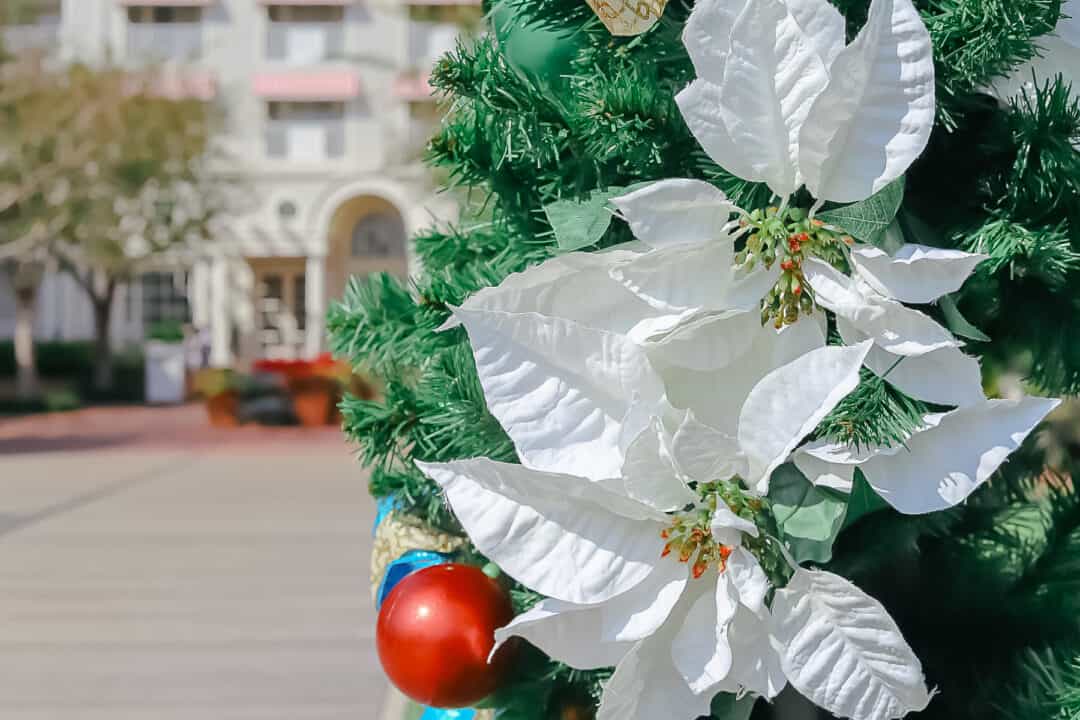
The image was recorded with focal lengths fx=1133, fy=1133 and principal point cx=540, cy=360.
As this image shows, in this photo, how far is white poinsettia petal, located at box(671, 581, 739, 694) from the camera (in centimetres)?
76

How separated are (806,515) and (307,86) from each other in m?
21.3

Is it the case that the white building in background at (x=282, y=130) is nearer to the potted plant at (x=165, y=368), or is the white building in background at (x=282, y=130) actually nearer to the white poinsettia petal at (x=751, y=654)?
the potted plant at (x=165, y=368)

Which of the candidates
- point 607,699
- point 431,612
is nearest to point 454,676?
point 431,612

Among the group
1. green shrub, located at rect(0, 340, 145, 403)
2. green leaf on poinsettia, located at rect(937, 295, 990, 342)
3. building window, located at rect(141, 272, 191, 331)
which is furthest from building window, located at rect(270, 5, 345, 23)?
green leaf on poinsettia, located at rect(937, 295, 990, 342)

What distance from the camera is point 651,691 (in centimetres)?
81

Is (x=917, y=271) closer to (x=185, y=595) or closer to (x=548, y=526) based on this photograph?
(x=548, y=526)

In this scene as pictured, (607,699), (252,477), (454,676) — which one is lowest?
(252,477)

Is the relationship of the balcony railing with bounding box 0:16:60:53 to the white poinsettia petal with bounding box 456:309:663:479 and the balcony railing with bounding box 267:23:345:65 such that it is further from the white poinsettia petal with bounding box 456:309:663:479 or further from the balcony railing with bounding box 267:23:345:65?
the white poinsettia petal with bounding box 456:309:663:479

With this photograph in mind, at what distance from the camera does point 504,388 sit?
2.58 feet

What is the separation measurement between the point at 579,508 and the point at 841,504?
183mm

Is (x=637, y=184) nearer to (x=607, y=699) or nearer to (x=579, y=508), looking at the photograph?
(x=579, y=508)

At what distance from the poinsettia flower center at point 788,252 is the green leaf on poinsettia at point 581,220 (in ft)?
0.37

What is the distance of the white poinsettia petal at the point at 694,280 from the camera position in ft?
2.65

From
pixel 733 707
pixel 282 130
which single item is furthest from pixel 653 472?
pixel 282 130
